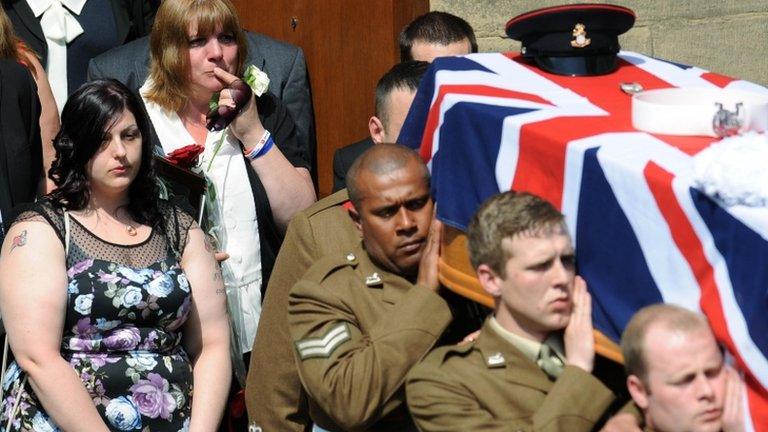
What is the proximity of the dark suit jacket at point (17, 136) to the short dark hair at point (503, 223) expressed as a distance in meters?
2.06

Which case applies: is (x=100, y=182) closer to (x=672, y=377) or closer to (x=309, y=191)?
(x=309, y=191)

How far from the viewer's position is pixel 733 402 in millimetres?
2805

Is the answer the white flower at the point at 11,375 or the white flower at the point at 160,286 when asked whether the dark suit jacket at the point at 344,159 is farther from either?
the white flower at the point at 11,375

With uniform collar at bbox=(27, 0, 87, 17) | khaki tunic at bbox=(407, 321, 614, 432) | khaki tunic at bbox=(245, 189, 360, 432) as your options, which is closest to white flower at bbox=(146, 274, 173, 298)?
khaki tunic at bbox=(245, 189, 360, 432)

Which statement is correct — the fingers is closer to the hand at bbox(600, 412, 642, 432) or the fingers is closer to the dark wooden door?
the dark wooden door

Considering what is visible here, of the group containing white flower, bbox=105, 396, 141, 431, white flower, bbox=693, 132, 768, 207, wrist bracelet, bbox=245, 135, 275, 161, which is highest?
white flower, bbox=693, 132, 768, 207

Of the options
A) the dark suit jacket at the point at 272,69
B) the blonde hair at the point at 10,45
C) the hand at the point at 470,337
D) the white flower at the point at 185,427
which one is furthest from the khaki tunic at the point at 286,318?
the blonde hair at the point at 10,45

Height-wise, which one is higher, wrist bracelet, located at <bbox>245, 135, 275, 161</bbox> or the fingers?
the fingers

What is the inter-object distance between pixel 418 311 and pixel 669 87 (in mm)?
901

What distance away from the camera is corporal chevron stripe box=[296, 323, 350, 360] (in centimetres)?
343

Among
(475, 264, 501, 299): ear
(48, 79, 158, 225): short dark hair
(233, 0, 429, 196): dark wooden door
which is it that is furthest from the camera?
(233, 0, 429, 196): dark wooden door

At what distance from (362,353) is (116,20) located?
106 inches

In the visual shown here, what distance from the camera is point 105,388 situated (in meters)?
4.12

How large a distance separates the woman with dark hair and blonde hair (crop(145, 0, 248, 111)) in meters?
0.63
